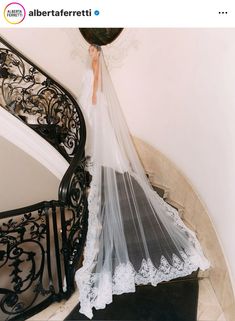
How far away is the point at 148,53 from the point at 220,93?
1.33 m

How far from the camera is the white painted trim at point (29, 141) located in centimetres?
302

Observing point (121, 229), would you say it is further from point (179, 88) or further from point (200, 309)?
point (179, 88)

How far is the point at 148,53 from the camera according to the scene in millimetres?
2885

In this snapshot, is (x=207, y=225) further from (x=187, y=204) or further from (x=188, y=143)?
(x=188, y=143)

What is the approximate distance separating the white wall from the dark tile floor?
1.35 ft

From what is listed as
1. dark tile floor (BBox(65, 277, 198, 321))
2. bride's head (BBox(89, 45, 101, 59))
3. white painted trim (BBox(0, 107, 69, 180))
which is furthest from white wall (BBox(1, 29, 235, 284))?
white painted trim (BBox(0, 107, 69, 180))

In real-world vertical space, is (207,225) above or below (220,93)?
below

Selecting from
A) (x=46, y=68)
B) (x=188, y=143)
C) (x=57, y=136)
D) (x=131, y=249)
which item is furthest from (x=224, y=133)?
(x=46, y=68)
